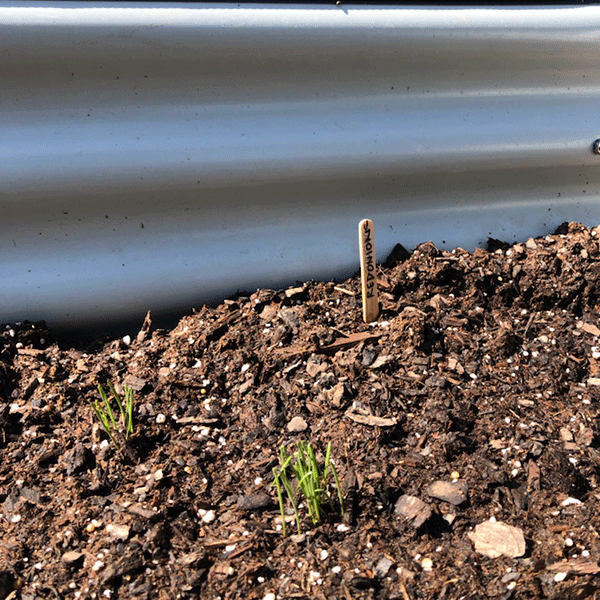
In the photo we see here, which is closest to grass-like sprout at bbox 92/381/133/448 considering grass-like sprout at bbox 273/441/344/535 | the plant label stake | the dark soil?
the dark soil

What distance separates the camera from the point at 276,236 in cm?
231

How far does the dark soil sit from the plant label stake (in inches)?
2.2

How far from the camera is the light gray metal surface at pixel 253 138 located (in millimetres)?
2066

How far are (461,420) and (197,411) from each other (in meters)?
0.78

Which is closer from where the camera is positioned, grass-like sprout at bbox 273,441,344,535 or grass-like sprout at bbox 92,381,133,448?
grass-like sprout at bbox 273,441,344,535

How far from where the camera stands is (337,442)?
1674 millimetres

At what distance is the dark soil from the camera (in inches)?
54.4

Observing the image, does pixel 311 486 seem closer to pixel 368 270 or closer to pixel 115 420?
pixel 115 420

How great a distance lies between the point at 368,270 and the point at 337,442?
60cm

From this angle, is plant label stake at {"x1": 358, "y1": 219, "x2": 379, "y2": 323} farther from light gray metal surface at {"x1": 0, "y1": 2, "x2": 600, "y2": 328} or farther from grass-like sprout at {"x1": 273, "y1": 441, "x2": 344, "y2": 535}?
grass-like sprout at {"x1": 273, "y1": 441, "x2": 344, "y2": 535}

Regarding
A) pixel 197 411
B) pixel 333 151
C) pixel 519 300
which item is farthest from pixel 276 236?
pixel 519 300

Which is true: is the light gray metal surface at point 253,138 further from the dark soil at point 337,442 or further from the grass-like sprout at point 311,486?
the grass-like sprout at point 311,486

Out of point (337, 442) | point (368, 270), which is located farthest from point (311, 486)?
point (368, 270)

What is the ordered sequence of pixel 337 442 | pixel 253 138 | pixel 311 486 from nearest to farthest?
pixel 311 486, pixel 337 442, pixel 253 138
